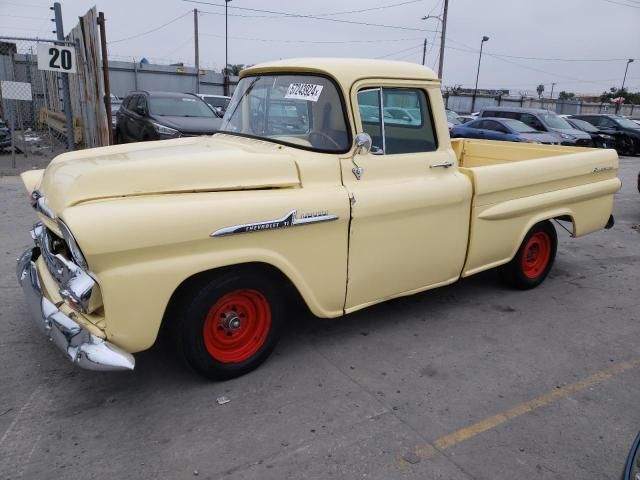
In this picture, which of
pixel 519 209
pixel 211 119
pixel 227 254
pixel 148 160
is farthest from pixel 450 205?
pixel 211 119

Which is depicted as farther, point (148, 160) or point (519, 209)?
point (519, 209)

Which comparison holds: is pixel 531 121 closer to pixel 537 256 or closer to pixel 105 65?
pixel 537 256

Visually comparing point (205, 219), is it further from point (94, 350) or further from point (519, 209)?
point (519, 209)

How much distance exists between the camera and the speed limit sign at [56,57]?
8578 mm

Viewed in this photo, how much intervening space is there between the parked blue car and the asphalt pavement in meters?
10.3

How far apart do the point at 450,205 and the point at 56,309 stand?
2.69m

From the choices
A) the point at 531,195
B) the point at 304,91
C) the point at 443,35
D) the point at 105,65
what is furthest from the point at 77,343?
the point at 443,35

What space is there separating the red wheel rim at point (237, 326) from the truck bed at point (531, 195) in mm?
1810

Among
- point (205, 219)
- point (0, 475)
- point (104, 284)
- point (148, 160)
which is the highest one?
point (148, 160)

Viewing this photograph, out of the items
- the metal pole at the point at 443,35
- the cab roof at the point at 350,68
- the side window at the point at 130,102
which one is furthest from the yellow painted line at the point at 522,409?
the metal pole at the point at 443,35

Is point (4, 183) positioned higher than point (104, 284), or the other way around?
point (104, 284)

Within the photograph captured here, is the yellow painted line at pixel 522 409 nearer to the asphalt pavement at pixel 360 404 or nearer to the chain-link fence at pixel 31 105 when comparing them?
the asphalt pavement at pixel 360 404

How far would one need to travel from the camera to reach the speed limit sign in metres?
8.58

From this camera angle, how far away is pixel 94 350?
2.59 meters
